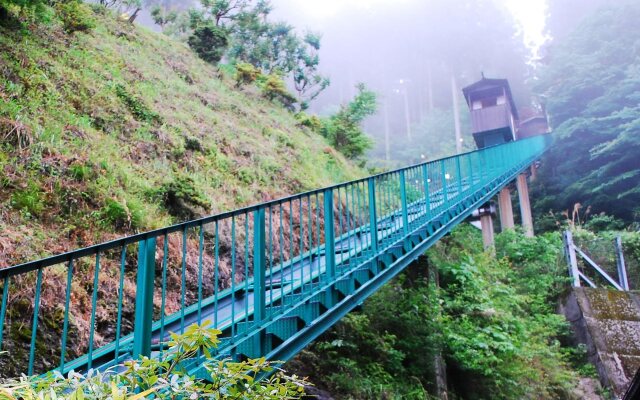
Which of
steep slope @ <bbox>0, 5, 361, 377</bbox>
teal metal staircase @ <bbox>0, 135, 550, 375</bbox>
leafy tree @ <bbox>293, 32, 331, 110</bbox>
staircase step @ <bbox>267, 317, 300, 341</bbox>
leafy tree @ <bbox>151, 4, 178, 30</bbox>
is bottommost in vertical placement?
staircase step @ <bbox>267, 317, 300, 341</bbox>

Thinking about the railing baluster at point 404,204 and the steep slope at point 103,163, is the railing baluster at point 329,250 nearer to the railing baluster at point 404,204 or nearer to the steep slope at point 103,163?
the steep slope at point 103,163

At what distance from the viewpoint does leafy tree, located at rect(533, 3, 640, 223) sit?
15617 millimetres

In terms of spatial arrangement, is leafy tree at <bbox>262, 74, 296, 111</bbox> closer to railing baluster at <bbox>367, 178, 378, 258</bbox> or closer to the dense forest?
the dense forest

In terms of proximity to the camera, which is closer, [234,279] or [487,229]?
[234,279]

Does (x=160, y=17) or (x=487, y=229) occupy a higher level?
(x=160, y=17)

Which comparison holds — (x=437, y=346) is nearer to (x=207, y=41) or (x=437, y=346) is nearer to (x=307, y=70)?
(x=207, y=41)

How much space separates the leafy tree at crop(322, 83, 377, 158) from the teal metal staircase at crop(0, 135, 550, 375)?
651cm

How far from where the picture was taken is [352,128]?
14125mm

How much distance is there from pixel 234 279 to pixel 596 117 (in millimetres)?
18162

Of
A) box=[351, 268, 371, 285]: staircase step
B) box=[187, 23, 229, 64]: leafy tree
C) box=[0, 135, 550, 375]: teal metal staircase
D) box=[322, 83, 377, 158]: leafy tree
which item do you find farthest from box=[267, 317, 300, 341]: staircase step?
box=[187, 23, 229, 64]: leafy tree

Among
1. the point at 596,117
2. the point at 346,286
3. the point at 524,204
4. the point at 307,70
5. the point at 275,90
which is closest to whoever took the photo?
the point at 346,286

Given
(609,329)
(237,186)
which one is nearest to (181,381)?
(237,186)

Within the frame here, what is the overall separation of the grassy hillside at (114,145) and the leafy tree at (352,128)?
2.91 metres

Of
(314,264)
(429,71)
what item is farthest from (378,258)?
(429,71)
